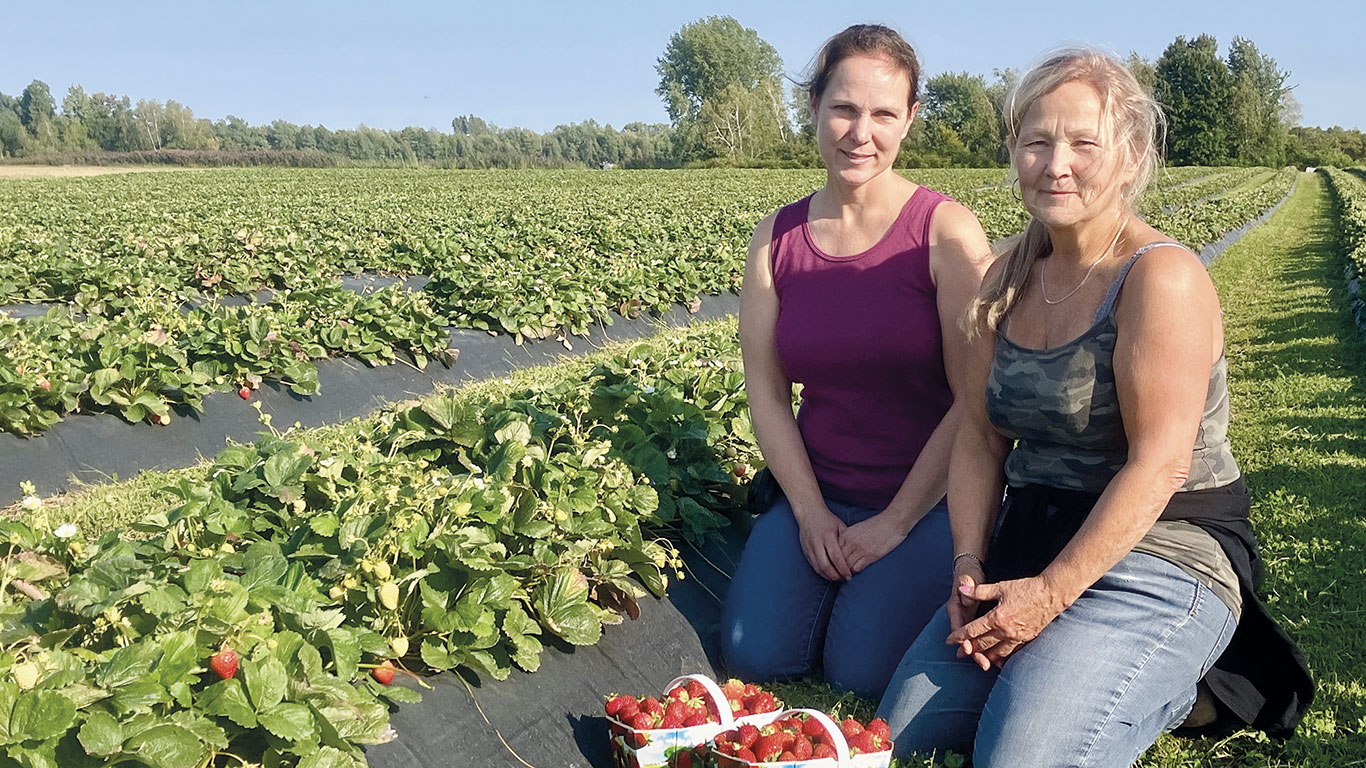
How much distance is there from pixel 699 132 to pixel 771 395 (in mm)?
69346

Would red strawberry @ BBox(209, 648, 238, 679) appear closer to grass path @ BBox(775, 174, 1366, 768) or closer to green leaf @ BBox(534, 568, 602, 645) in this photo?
green leaf @ BBox(534, 568, 602, 645)

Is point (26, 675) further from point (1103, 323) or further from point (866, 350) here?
point (1103, 323)

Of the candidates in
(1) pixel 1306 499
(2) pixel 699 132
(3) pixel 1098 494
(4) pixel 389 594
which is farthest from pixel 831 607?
(2) pixel 699 132

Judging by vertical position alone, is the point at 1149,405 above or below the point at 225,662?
above

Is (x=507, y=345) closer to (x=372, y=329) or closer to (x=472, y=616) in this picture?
(x=372, y=329)

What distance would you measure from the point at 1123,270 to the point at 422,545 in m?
1.73

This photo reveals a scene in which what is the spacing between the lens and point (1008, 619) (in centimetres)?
235

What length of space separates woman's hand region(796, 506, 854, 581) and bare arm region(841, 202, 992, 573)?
0.10ft

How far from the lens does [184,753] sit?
190 cm

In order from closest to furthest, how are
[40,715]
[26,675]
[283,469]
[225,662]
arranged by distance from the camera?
[40,715] → [26,675] → [225,662] → [283,469]

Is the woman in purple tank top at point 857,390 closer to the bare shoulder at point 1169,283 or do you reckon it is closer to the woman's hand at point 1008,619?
the woman's hand at point 1008,619

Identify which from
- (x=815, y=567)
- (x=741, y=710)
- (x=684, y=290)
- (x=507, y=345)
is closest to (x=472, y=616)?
(x=741, y=710)

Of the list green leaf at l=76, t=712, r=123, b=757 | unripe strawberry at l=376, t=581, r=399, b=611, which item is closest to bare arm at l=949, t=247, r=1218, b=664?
unripe strawberry at l=376, t=581, r=399, b=611

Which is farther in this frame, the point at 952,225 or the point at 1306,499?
the point at 1306,499
